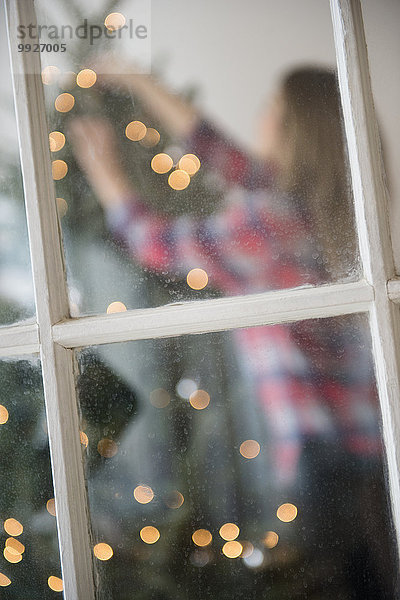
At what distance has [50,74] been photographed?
86 cm

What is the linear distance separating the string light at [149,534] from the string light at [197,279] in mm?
383

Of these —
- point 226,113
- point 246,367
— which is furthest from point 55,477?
point 226,113

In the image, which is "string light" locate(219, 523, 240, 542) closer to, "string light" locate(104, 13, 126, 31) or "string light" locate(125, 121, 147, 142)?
"string light" locate(125, 121, 147, 142)

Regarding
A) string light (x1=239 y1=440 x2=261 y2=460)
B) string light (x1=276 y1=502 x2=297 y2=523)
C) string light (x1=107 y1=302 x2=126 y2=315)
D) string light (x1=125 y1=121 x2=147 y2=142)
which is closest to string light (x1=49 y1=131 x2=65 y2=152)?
string light (x1=125 y1=121 x2=147 y2=142)

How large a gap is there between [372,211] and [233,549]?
21.3 inches

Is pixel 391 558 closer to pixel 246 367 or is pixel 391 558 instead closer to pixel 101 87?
pixel 246 367

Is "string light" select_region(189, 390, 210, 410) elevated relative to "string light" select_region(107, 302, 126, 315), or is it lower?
lower

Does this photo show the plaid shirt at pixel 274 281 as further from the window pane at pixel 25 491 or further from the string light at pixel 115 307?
the window pane at pixel 25 491

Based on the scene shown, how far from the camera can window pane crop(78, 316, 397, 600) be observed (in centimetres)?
76

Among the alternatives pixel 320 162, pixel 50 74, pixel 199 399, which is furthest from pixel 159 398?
pixel 50 74

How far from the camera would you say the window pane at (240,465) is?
0.76 meters

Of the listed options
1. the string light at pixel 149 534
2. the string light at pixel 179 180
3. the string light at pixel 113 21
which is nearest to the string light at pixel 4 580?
the string light at pixel 149 534

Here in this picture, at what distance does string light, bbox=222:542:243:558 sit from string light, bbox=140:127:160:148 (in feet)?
2.08

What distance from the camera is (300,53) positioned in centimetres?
79
